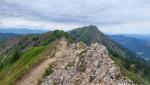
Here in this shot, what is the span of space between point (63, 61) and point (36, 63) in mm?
10911

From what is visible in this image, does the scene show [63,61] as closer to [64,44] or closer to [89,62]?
[89,62]

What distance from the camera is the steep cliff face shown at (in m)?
40.4

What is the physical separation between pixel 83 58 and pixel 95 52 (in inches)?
123

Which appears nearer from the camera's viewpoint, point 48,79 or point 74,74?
point 74,74

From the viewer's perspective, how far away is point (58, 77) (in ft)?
173

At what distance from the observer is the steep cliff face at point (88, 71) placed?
40.4 metres

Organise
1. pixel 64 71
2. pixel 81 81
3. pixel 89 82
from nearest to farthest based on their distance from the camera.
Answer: pixel 89 82
pixel 81 81
pixel 64 71

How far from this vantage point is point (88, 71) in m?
47.5

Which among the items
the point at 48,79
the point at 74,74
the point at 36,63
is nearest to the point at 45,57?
the point at 36,63

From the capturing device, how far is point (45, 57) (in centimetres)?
7319

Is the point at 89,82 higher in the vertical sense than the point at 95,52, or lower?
lower

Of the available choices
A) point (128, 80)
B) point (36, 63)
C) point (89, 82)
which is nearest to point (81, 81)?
point (89, 82)

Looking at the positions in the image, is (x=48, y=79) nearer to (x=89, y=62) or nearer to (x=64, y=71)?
(x=64, y=71)

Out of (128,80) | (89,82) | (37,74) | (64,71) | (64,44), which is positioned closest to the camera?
(128,80)
